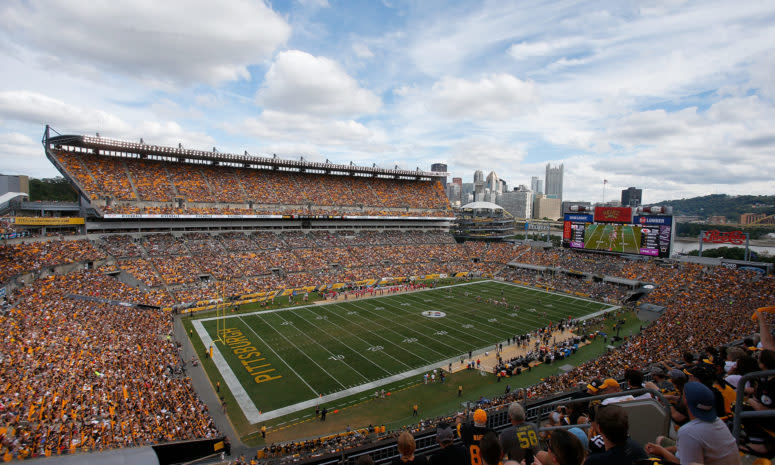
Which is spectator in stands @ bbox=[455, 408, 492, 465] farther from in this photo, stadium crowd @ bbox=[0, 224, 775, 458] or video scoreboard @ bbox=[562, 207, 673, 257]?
video scoreboard @ bbox=[562, 207, 673, 257]

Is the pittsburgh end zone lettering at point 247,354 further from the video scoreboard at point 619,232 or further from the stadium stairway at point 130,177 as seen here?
the video scoreboard at point 619,232

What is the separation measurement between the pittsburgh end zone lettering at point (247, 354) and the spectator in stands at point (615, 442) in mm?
20595

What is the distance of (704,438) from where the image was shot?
126 inches

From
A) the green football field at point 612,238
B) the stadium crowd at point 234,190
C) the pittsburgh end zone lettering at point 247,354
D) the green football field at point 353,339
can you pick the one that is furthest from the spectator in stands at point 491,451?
the green football field at point 612,238

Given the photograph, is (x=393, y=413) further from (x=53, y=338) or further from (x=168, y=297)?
(x=168, y=297)

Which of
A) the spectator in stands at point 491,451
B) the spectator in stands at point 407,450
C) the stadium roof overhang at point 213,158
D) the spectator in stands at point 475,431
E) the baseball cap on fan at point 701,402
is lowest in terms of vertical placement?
the spectator in stands at point 475,431

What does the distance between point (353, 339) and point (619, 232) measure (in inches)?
1332

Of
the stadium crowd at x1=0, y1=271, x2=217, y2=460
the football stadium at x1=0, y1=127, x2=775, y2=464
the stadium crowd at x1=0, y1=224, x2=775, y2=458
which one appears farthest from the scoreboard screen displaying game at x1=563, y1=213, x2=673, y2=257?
the stadium crowd at x1=0, y1=271, x2=217, y2=460

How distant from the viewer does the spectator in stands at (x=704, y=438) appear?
3.15 metres

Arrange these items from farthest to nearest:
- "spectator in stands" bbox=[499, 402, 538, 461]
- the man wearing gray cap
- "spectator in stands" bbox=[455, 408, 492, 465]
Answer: "spectator in stands" bbox=[455, 408, 492, 465] → "spectator in stands" bbox=[499, 402, 538, 461] → the man wearing gray cap

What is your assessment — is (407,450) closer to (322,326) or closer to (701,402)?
(701,402)

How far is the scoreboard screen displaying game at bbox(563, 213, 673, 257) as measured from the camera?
41.1 meters

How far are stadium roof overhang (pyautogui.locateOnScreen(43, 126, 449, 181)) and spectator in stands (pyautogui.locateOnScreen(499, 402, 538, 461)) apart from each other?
49.5m

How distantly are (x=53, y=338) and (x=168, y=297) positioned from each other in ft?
47.3
